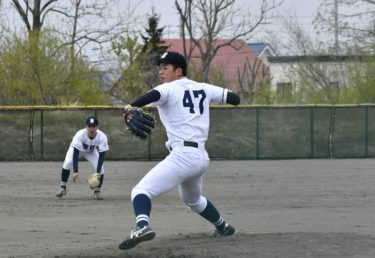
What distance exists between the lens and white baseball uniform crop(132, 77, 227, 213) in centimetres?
665

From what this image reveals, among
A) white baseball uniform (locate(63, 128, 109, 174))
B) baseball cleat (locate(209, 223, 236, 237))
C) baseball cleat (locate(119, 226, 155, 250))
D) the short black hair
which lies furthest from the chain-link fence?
baseball cleat (locate(119, 226, 155, 250))

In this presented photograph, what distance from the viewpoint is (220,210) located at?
11.1 metres

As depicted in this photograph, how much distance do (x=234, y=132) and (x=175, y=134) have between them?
56.5 feet

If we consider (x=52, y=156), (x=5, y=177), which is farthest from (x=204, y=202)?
(x=52, y=156)

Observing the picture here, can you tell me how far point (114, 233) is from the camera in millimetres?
8602

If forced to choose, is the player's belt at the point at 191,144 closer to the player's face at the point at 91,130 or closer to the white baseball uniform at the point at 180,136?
the white baseball uniform at the point at 180,136

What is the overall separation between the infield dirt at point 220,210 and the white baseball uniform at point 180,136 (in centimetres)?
58

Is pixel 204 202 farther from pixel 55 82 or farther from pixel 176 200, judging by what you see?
pixel 55 82

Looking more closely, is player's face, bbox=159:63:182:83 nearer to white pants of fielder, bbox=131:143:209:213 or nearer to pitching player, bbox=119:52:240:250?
pitching player, bbox=119:52:240:250

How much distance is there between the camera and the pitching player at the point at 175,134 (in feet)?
21.6

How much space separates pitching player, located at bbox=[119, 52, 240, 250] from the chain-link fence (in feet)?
54.3

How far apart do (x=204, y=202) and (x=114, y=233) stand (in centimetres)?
148

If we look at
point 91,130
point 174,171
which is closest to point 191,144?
point 174,171

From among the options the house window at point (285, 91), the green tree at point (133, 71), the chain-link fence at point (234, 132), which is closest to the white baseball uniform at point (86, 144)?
the chain-link fence at point (234, 132)
